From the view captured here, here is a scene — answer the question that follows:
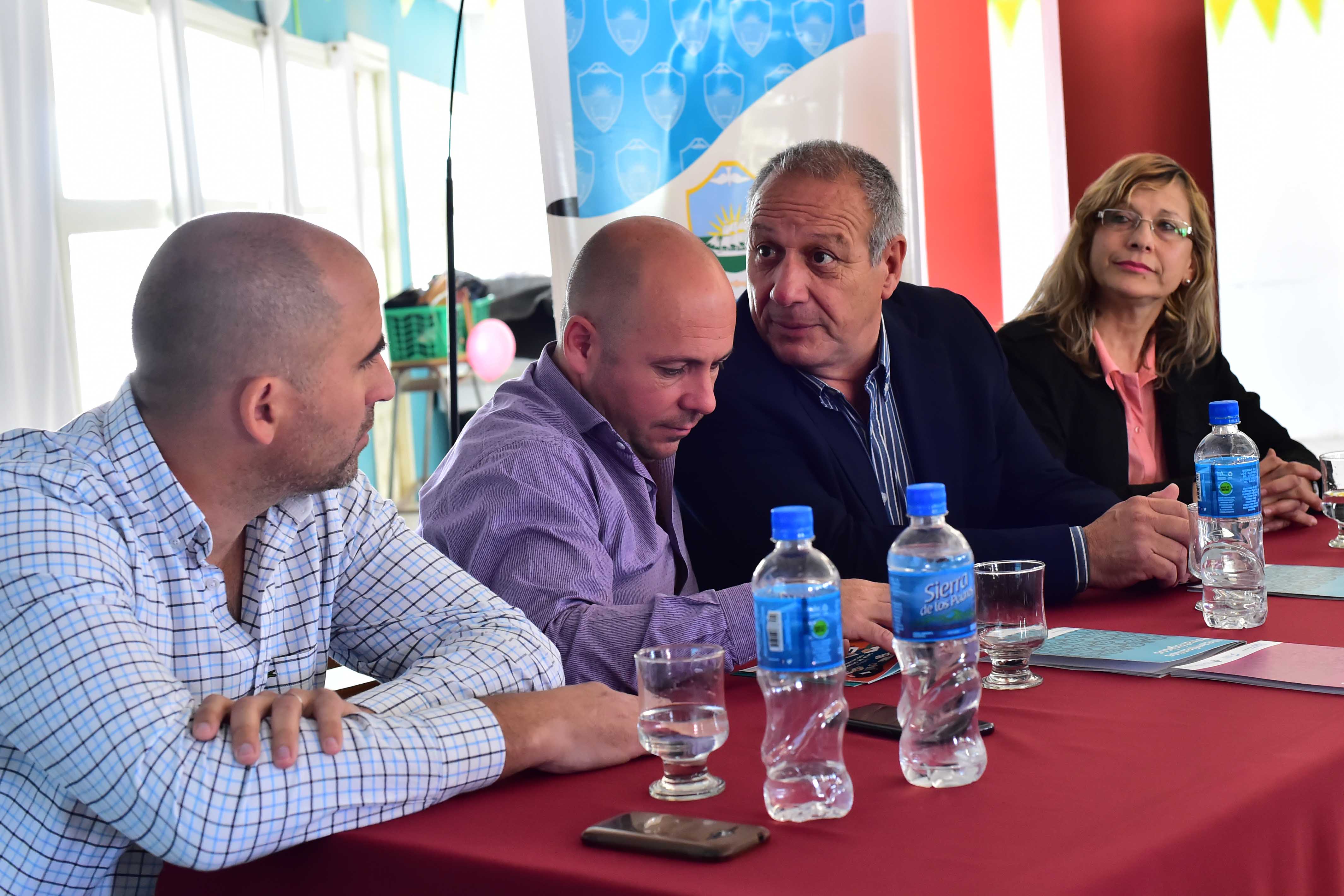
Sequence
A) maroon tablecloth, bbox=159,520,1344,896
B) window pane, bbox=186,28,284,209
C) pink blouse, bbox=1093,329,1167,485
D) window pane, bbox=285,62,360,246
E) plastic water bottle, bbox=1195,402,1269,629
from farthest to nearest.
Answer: window pane, bbox=285,62,360,246 → window pane, bbox=186,28,284,209 → pink blouse, bbox=1093,329,1167,485 → plastic water bottle, bbox=1195,402,1269,629 → maroon tablecloth, bbox=159,520,1344,896

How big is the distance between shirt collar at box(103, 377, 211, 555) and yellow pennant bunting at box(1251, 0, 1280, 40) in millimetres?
4199

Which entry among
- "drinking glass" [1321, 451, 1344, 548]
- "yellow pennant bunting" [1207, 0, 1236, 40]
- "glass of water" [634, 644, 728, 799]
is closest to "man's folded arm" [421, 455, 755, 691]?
"glass of water" [634, 644, 728, 799]

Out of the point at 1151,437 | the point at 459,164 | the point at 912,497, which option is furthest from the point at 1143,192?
the point at 912,497

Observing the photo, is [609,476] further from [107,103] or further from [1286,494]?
[107,103]

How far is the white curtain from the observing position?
2760 millimetres

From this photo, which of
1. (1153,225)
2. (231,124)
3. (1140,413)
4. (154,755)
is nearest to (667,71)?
(231,124)

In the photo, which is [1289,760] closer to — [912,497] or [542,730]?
[912,497]

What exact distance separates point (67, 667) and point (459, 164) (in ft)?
10.7

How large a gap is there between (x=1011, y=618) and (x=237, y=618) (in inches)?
35.0

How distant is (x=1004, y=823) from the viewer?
3.03 feet

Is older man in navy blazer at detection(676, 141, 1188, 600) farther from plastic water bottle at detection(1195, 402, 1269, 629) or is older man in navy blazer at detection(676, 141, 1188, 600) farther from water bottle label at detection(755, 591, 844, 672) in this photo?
water bottle label at detection(755, 591, 844, 672)

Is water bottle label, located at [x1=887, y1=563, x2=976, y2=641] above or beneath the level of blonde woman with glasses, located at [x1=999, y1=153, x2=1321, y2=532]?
beneath

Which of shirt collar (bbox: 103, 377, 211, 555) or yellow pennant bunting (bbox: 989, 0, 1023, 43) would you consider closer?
shirt collar (bbox: 103, 377, 211, 555)

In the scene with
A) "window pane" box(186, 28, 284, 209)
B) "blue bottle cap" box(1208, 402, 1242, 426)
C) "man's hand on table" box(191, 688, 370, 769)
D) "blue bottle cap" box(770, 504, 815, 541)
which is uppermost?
"window pane" box(186, 28, 284, 209)
